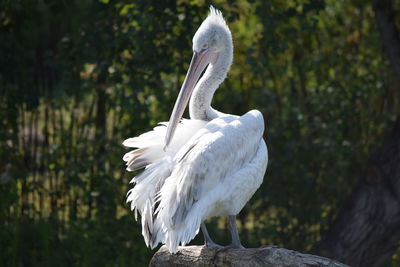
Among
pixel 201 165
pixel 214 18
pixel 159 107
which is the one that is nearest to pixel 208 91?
pixel 214 18

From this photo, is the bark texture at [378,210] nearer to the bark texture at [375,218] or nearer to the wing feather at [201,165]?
the bark texture at [375,218]

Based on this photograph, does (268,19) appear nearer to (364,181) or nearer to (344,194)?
(364,181)

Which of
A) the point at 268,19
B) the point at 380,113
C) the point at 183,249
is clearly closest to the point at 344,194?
the point at 380,113

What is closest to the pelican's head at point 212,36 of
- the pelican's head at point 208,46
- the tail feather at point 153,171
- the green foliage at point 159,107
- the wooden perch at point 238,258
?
the pelican's head at point 208,46

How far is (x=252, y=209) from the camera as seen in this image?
6902 millimetres

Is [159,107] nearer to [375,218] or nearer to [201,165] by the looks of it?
[375,218]

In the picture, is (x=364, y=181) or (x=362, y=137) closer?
(x=364, y=181)

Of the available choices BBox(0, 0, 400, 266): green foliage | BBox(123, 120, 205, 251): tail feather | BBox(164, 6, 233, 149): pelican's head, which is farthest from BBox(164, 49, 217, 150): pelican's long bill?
BBox(0, 0, 400, 266): green foliage

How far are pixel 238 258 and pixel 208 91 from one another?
3.45 ft

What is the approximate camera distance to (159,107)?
6531 millimetres

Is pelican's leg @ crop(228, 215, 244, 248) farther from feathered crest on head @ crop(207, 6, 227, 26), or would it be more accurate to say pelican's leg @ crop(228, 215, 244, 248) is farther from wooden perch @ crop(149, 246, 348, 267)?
feathered crest on head @ crop(207, 6, 227, 26)

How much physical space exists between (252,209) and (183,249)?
9.04 ft

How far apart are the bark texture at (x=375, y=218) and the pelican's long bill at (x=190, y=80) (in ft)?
6.10

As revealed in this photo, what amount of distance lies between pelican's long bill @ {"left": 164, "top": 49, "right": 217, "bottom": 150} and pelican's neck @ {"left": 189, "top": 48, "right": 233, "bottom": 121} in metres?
0.05
